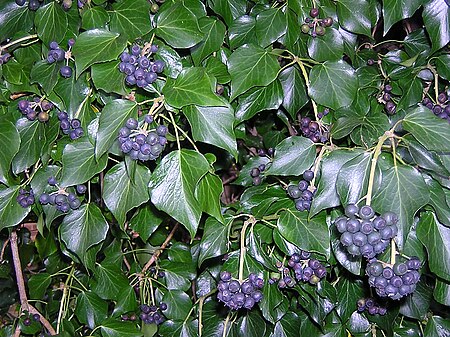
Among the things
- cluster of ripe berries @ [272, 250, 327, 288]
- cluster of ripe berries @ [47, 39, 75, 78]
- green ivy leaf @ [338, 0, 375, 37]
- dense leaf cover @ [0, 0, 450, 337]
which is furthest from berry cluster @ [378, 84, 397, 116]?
cluster of ripe berries @ [47, 39, 75, 78]

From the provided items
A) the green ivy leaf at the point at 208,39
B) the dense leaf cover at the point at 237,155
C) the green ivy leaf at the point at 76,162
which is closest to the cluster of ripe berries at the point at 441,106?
the dense leaf cover at the point at 237,155

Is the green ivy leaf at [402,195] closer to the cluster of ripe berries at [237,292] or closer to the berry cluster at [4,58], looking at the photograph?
the cluster of ripe berries at [237,292]

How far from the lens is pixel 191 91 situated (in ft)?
3.06

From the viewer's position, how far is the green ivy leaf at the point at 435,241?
1021 mm

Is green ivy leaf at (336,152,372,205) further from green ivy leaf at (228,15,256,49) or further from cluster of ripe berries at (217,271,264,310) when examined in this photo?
green ivy leaf at (228,15,256,49)

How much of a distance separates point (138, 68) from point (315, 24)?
402 mm

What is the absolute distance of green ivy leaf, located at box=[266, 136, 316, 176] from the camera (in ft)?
3.44

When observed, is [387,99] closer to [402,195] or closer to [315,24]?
[315,24]

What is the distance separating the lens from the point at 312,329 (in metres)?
1.40

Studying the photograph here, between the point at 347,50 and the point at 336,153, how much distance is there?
0.37 m

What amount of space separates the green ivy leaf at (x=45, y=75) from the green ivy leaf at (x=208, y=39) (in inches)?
11.4

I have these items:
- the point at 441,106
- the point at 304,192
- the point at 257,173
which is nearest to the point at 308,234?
the point at 304,192

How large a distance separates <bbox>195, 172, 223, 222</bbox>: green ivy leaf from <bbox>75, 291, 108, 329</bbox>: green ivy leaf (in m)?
0.62

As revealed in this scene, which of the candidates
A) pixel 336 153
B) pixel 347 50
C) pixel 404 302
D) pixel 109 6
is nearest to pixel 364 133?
pixel 336 153
